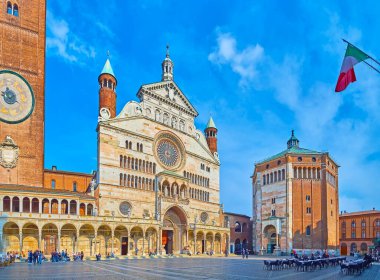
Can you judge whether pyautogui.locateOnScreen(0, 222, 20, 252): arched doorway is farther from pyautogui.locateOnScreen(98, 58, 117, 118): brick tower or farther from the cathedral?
pyautogui.locateOnScreen(98, 58, 117, 118): brick tower

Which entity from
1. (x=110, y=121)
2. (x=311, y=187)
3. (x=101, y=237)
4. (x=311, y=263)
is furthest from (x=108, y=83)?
(x=311, y=187)

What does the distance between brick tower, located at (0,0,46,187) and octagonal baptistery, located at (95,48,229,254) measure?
8.14 meters

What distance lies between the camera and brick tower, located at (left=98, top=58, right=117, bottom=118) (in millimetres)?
52344

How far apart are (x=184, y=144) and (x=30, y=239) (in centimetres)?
2917

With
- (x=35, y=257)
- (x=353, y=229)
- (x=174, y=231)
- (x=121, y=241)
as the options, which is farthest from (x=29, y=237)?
(x=353, y=229)

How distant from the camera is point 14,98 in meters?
47.0

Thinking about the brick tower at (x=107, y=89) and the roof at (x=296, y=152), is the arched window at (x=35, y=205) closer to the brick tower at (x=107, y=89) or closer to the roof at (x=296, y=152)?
the brick tower at (x=107, y=89)

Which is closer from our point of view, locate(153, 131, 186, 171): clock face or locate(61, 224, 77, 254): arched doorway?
locate(61, 224, 77, 254): arched doorway

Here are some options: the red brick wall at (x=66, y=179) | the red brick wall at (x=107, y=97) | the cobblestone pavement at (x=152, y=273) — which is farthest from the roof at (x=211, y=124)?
the cobblestone pavement at (x=152, y=273)

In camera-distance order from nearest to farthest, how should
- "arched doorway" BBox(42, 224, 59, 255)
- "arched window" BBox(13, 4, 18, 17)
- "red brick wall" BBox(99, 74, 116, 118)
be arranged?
"arched doorway" BBox(42, 224, 59, 255), "arched window" BBox(13, 4, 18, 17), "red brick wall" BBox(99, 74, 116, 118)

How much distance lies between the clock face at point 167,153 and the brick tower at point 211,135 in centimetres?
1181

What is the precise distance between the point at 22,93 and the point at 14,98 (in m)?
1.33

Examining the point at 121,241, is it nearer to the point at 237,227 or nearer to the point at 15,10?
the point at 15,10

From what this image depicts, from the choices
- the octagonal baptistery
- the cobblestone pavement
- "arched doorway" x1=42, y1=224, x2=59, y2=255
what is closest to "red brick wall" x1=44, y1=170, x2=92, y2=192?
the octagonal baptistery
